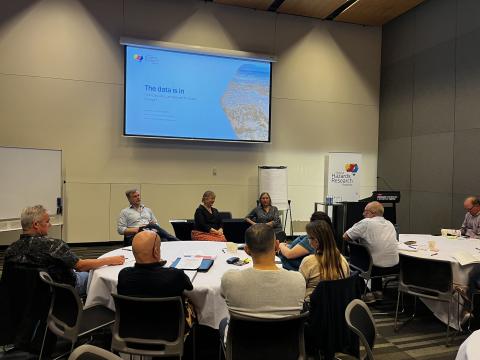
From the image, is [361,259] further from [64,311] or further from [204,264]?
[64,311]

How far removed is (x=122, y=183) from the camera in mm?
7047

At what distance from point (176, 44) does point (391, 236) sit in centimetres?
541

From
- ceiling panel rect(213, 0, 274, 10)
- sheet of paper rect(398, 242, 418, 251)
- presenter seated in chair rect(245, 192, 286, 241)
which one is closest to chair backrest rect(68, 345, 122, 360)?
sheet of paper rect(398, 242, 418, 251)


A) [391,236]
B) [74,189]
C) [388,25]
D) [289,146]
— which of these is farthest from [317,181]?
[74,189]

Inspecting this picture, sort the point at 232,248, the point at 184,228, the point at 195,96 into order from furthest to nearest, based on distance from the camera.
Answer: the point at 195,96, the point at 184,228, the point at 232,248

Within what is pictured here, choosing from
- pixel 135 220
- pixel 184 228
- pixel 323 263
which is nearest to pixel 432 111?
pixel 184 228

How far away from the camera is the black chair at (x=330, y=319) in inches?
85.4

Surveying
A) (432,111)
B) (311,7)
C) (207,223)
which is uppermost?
(311,7)

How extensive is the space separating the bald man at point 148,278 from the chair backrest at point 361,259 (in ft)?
7.58

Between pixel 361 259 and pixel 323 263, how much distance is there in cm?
171

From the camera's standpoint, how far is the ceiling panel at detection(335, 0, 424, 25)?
7344 millimetres

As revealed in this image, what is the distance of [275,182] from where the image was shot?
7469mm

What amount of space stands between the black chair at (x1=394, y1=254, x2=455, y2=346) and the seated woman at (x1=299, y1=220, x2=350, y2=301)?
4.19ft

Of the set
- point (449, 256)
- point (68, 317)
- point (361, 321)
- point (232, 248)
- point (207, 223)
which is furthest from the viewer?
point (207, 223)
